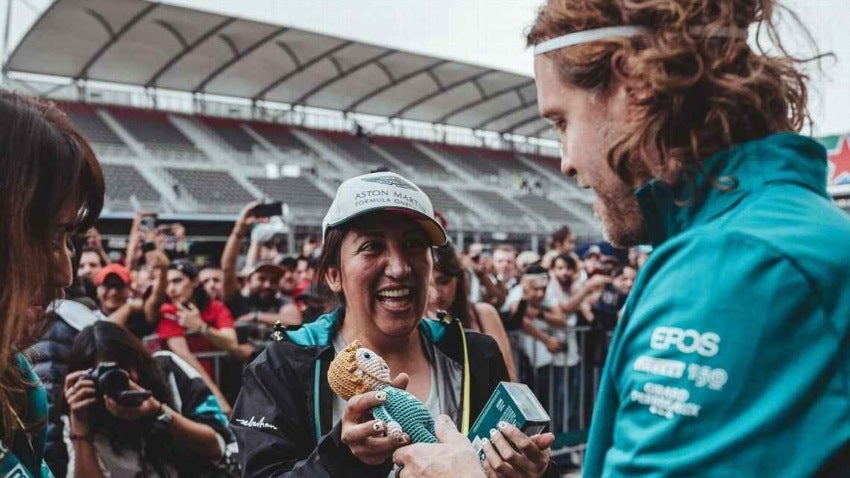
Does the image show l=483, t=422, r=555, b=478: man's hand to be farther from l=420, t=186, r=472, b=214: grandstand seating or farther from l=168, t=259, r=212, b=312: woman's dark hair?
A: l=420, t=186, r=472, b=214: grandstand seating

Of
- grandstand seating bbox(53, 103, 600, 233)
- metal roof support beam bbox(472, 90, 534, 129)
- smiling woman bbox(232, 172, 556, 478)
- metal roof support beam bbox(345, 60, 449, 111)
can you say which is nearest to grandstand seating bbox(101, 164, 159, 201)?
grandstand seating bbox(53, 103, 600, 233)

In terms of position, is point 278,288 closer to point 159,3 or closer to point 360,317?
point 360,317

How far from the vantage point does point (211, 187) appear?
25750 millimetres

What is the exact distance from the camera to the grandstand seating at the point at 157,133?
27828 millimetres

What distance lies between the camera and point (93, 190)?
61.1 inches

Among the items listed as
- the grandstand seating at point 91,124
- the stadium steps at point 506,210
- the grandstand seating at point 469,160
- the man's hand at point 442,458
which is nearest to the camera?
the man's hand at point 442,458

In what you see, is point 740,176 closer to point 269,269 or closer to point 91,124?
point 269,269

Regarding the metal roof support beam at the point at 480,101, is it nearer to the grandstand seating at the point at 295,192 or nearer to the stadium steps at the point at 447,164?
the stadium steps at the point at 447,164

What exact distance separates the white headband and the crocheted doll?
27.2 inches

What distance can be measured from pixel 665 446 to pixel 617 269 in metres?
8.03

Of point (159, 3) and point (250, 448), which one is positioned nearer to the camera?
point (250, 448)

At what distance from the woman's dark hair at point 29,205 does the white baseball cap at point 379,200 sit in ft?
2.03

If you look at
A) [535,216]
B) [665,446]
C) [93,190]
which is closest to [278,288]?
[93,190]

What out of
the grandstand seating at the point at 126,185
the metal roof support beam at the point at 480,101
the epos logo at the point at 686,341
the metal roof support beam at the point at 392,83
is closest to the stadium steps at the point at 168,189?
the grandstand seating at the point at 126,185
